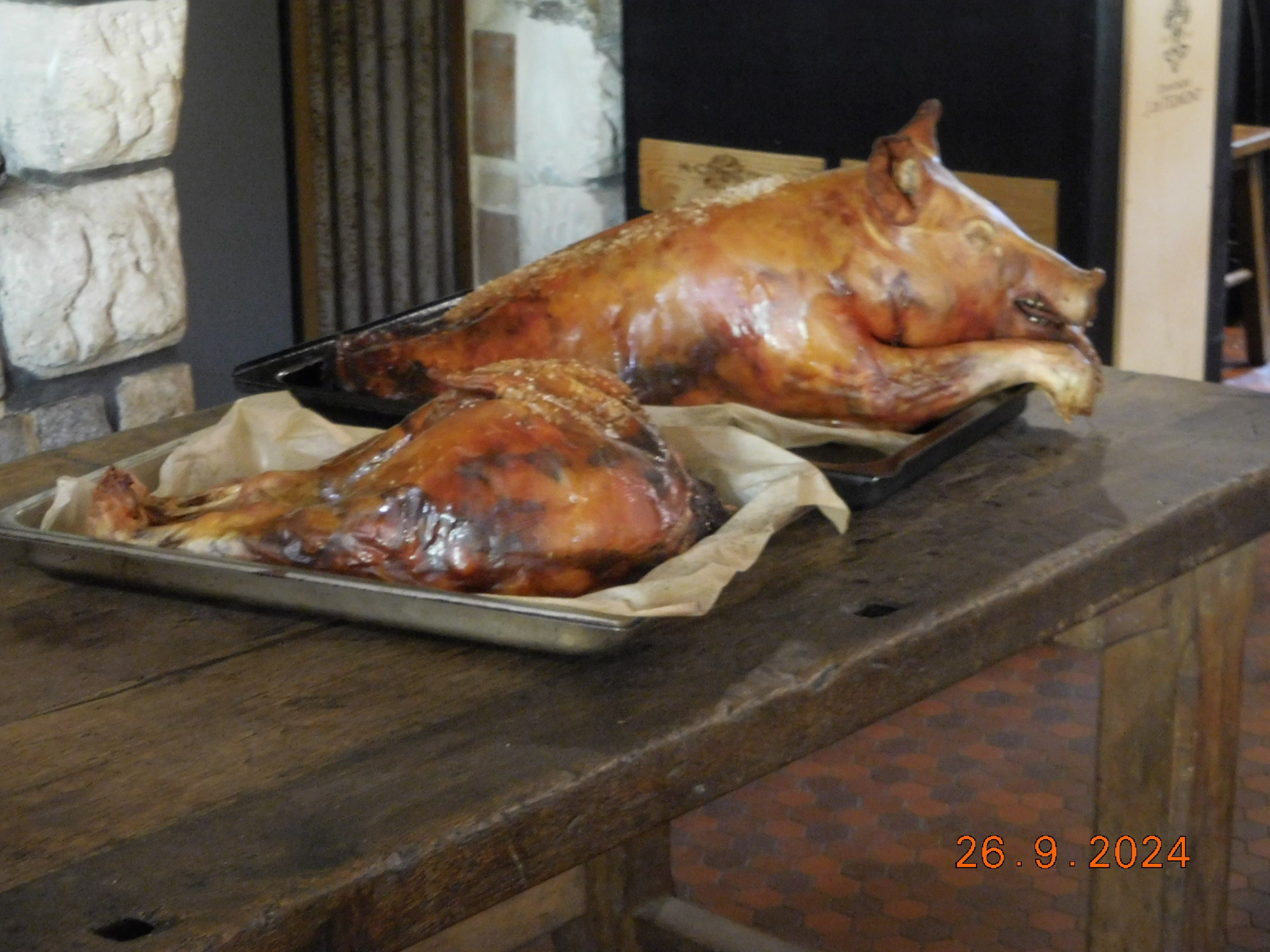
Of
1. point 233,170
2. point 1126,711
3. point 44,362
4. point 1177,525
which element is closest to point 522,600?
point 1177,525

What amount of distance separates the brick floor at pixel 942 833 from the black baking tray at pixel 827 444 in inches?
25.8

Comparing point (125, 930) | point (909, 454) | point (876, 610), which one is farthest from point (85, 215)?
point (125, 930)

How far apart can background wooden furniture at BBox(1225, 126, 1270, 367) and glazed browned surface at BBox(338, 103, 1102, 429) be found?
2833mm

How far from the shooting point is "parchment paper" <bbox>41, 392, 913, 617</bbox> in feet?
2.86

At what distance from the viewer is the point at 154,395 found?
187 centimetres

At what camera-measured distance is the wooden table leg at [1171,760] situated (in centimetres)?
133

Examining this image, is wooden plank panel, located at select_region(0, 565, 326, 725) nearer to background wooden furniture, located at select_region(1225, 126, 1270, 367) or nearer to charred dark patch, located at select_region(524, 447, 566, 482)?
charred dark patch, located at select_region(524, 447, 566, 482)

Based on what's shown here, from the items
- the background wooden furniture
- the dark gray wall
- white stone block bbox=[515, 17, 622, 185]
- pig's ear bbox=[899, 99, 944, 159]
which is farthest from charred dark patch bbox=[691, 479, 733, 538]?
the background wooden furniture

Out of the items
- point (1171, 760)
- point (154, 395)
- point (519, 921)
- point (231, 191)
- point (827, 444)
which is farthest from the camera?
point (231, 191)

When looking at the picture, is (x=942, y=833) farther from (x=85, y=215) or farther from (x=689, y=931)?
(x=85, y=215)

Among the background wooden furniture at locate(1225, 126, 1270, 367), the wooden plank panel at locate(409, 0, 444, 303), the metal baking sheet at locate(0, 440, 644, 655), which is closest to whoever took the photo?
the metal baking sheet at locate(0, 440, 644, 655)

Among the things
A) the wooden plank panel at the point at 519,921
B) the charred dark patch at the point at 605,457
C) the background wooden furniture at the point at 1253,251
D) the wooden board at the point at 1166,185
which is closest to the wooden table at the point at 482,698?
the charred dark patch at the point at 605,457

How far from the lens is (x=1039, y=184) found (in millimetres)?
2297

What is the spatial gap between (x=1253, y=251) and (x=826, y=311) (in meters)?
3.07
